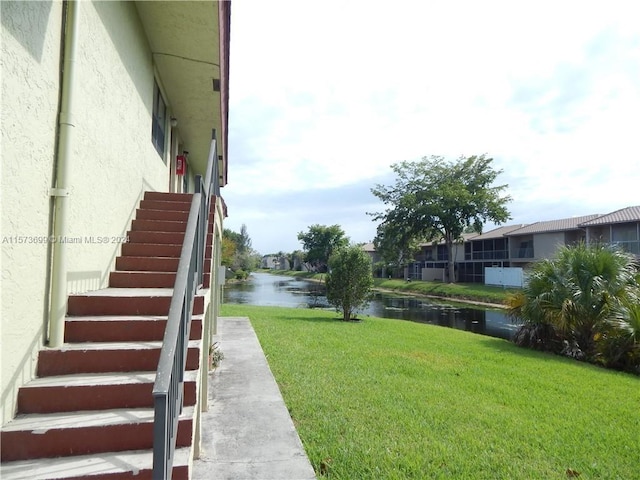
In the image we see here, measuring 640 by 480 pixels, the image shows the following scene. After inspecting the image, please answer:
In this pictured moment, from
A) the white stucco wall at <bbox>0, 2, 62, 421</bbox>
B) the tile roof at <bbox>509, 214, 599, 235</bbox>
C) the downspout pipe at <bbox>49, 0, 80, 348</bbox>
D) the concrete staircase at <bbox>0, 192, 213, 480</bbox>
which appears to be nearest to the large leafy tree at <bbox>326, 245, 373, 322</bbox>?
the concrete staircase at <bbox>0, 192, 213, 480</bbox>

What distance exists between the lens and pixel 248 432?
392 cm

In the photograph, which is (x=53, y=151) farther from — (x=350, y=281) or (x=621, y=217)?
(x=621, y=217)

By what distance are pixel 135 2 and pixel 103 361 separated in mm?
4403

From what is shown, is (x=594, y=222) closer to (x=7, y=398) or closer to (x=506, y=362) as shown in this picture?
(x=506, y=362)

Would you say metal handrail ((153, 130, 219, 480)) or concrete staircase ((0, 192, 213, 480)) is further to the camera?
concrete staircase ((0, 192, 213, 480))

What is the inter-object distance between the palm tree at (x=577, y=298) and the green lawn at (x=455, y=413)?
115cm

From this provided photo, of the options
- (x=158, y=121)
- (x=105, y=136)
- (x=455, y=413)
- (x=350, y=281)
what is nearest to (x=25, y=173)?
(x=105, y=136)

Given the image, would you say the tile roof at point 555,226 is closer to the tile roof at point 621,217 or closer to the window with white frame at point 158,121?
the tile roof at point 621,217

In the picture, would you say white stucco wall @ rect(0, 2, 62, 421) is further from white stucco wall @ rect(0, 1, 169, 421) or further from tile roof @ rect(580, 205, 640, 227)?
tile roof @ rect(580, 205, 640, 227)

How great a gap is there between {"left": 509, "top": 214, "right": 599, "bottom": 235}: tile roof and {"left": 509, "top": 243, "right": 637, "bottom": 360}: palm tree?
25.6 metres

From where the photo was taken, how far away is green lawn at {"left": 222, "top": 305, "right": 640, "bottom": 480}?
3.52m

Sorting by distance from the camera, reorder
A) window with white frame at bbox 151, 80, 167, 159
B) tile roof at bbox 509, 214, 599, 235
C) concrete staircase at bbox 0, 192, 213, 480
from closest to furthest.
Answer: concrete staircase at bbox 0, 192, 213, 480
window with white frame at bbox 151, 80, 167, 159
tile roof at bbox 509, 214, 599, 235

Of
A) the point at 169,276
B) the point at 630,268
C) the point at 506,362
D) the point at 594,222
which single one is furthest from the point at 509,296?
the point at 594,222

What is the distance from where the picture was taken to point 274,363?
22.5 feet
